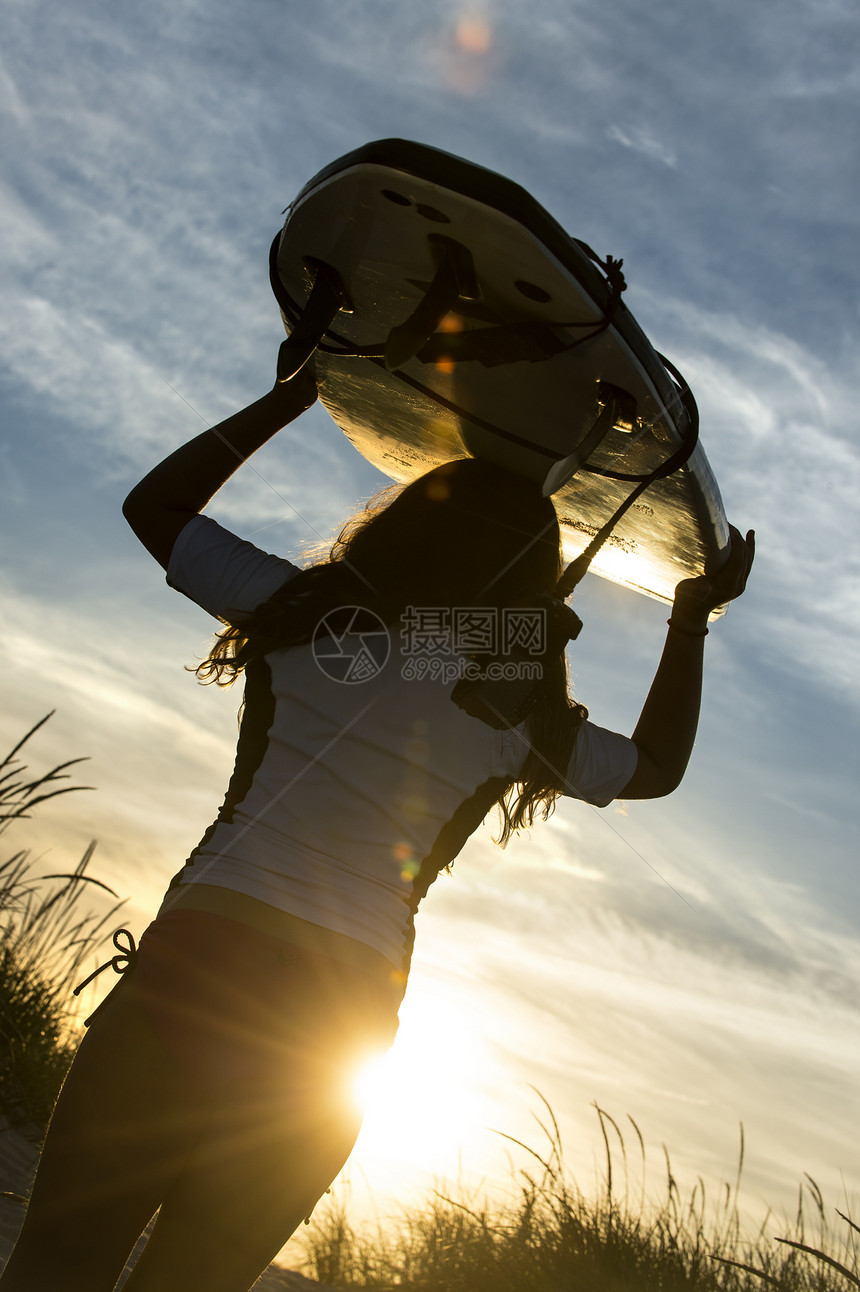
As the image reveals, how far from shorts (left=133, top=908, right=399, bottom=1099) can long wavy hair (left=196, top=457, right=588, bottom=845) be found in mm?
436

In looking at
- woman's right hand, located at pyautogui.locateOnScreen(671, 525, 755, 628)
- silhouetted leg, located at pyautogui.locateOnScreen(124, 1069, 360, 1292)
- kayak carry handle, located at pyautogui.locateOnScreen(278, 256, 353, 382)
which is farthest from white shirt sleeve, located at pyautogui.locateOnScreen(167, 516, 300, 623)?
woman's right hand, located at pyautogui.locateOnScreen(671, 525, 755, 628)

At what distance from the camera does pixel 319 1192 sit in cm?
121

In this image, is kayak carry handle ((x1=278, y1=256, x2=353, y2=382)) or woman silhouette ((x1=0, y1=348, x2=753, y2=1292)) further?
kayak carry handle ((x1=278, y1=256, x2=353, y2=382))

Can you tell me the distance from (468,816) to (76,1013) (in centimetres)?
449

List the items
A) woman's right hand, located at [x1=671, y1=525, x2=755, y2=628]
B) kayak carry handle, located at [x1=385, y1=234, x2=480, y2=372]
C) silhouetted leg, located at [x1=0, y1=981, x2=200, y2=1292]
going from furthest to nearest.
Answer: woman's right hand, located at [x1=671, y1=525, x2=755, y2=628]
kayak carry handle, located at [x1=385, y1=234, x2=480, y2=372]
silhouetted leg, located at [x1=0, y1=981, x2=200, y2=1292]

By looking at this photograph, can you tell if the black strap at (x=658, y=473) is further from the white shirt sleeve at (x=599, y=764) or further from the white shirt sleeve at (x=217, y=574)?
the white shirt sleeve at (x=217, y=574)

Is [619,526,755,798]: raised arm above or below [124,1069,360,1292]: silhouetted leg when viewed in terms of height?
above

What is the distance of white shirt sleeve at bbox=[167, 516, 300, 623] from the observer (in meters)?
1.47

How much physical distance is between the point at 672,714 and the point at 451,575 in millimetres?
542

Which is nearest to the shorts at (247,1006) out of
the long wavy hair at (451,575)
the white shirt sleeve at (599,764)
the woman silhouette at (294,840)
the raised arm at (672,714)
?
the woman silhouette at (294,840)

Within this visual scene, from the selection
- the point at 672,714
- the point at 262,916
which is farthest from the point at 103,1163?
the point at 672,714

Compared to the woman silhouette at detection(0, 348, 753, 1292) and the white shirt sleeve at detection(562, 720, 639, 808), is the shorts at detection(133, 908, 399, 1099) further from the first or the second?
the white shirt sleeve at detection(562, 720, 639, 808)

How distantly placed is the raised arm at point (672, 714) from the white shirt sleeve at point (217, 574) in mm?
757

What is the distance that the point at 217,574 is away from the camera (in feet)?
4.86
